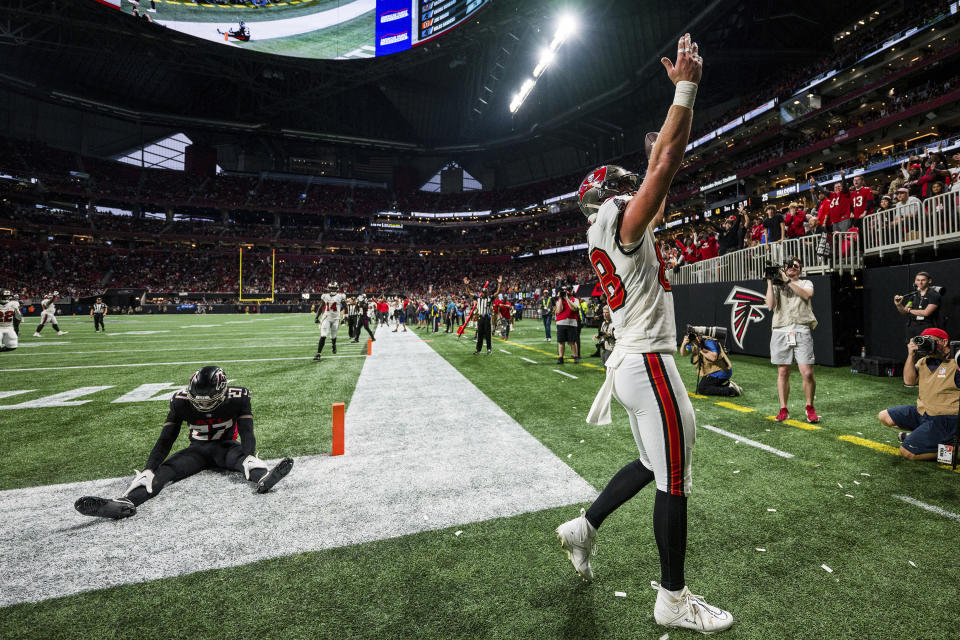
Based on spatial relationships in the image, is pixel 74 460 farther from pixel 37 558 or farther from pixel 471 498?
pixel 471 498

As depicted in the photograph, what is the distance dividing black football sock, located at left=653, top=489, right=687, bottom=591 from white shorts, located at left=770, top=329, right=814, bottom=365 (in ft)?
14.0

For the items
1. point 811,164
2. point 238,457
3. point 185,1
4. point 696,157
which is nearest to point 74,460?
point 238,457

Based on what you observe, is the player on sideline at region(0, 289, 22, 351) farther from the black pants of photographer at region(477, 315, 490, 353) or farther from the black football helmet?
the black football helmet

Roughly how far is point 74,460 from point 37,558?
2.10 m

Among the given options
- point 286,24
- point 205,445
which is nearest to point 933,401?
point 205,445

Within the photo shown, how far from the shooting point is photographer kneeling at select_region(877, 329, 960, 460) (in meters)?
3.77

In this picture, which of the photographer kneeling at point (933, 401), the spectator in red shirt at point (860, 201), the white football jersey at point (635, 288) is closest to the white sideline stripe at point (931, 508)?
the photographer kneeling at point (933, 401)

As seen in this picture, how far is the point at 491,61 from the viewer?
37.6m

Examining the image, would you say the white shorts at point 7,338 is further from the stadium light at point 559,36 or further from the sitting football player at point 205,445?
the stadium light at point 559,36

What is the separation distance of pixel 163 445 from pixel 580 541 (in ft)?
11.8

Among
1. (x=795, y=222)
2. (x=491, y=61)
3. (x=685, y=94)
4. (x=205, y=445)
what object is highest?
(x=491, y=61)

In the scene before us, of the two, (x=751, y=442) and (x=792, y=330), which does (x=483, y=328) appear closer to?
(x=792, y=330)

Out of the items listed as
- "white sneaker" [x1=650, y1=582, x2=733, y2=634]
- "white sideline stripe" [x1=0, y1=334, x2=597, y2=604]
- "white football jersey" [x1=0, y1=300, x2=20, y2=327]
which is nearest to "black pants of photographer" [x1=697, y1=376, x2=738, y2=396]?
"white sideline stripe" [x1=0, y1=334, x2=597, y2=604]

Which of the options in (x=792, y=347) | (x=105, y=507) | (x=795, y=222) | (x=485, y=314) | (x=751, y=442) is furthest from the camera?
(x=485, y=314)
